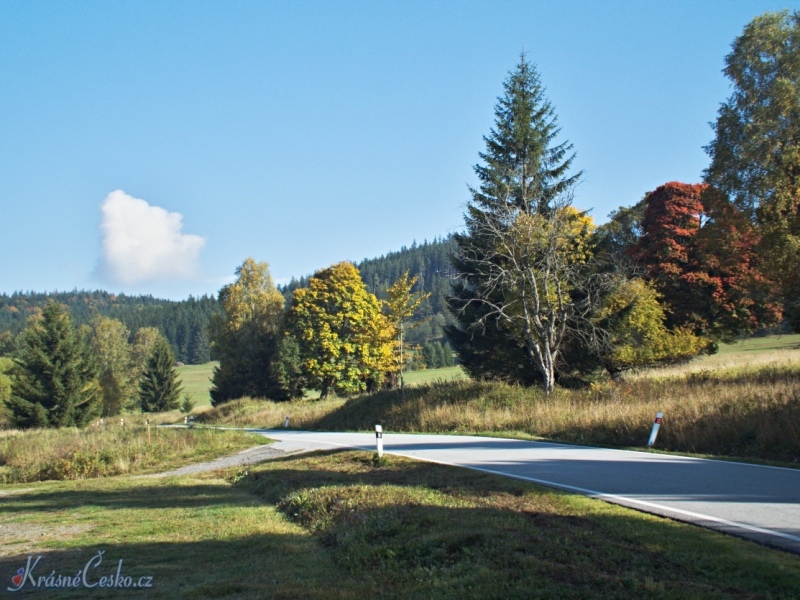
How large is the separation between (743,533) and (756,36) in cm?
2267

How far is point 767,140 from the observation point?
2278 cm

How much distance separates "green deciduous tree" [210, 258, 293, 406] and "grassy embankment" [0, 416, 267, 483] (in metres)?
37.1

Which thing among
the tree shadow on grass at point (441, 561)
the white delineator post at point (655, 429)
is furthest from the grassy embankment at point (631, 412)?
the tree shadow on grass at point (441, 561)

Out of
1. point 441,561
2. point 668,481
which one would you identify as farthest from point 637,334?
point 441,561

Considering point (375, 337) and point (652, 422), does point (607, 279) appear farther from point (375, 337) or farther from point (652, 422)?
point (375, 337)

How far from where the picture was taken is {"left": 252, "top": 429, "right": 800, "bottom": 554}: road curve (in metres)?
6.96

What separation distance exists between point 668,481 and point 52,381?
53353 mm

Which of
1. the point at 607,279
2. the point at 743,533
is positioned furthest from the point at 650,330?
the point at 743,533

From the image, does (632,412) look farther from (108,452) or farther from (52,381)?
(52,381)

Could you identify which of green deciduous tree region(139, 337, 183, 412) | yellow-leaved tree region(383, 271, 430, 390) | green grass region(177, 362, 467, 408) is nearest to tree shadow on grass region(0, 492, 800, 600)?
yellow-leaved tree region(383, 271, 430, 390)

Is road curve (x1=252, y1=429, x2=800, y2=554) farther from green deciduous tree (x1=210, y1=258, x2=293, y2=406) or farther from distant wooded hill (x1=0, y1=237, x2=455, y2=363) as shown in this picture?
distant wooded hill (x1=0, y1=237, x2=455, y2=363)

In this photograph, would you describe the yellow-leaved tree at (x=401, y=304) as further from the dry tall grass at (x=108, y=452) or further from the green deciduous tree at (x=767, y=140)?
the green deciduous tree at (x=767, y=140)

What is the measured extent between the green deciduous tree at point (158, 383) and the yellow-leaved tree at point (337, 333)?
28.5 meters

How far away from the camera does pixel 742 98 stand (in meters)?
24.0
